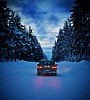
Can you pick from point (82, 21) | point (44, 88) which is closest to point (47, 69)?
point (44, 88)

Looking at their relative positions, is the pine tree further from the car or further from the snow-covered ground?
the snow-covered ground

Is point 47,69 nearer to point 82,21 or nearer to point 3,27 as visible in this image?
point 82,21

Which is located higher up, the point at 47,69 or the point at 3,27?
the point at 3,27

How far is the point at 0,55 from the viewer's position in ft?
144

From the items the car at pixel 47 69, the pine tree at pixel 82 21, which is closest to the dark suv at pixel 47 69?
the car at pixel 47 69

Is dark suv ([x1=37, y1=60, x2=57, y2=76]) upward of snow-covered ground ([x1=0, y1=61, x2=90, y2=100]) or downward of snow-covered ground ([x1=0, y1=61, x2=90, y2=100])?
upward

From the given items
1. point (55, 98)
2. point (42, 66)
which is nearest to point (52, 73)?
point (42, 66)

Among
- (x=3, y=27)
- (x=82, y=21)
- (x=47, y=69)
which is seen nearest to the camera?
(x=47, y=69)

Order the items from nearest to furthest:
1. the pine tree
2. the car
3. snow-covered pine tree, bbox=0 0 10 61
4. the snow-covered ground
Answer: the snow-covered ground < the car < the pine tree < snow-covered pine tree, bbox=0 0 10 61

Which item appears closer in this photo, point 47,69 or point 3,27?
point 47,69

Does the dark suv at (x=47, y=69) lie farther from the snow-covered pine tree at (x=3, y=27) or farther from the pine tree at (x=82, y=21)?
the snow-covered pine tree at (x=3, y=27)

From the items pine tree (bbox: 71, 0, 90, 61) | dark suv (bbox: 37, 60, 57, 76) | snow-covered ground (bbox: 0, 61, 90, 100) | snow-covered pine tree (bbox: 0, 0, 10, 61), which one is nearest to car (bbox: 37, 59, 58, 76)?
dark suv (bbox: 37, 60, 57, 76)

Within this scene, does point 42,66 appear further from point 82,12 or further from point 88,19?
point 82,12

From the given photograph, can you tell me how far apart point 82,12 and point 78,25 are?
3186mm
